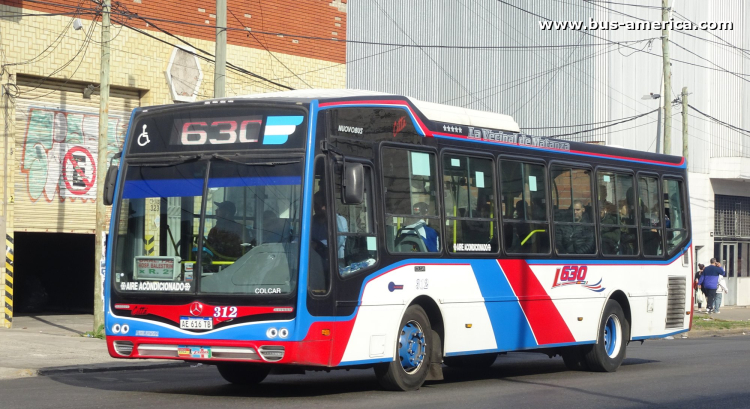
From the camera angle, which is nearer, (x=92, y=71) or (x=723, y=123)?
(x=92, y=71)

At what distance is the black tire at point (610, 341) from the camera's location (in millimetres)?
14914

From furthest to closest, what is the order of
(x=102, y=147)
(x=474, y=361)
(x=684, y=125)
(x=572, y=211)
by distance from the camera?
(x=684, y=125) → (x=102, y=147) → (x=474, y=361) → (x=572, y=211)

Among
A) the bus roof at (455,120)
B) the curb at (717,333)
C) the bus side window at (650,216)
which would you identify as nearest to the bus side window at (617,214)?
the bus side window at (650,216)

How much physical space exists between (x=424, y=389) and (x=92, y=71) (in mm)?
14118

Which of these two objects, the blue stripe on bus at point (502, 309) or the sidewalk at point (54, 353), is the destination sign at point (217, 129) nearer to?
the blue stripe on bus at point (502, 309)

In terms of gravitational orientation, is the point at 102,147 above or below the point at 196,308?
above

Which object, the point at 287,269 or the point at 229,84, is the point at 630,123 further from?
the point at 287,269

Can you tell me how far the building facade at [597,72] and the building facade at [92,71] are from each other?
1189cm

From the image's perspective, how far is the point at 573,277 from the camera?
14.3 meters

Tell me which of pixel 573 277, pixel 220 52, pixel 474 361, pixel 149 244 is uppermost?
pixel 220 52

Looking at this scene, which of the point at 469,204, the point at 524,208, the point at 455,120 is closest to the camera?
the point at 469,204

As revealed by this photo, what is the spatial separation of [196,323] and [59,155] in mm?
13644

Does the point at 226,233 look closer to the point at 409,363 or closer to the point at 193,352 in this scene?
the point at 193,352

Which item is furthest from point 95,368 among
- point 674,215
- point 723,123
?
point 723,123
